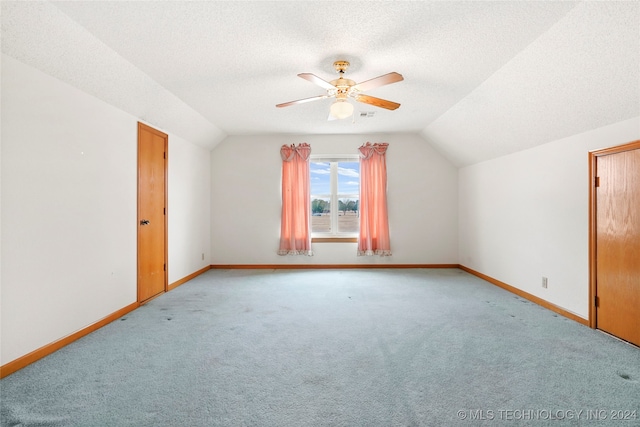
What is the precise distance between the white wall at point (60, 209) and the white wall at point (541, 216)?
15.9 feet

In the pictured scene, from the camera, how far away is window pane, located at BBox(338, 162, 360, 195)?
6.03 m

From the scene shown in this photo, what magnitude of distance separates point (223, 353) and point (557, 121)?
12.8 feet

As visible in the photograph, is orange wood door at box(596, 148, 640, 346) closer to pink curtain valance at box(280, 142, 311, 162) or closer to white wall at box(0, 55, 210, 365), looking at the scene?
pink curtain valance at box(280, 142, 311, 162)

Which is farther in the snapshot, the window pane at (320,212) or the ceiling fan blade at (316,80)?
the window pane at (320,212)

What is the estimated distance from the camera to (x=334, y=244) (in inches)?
231

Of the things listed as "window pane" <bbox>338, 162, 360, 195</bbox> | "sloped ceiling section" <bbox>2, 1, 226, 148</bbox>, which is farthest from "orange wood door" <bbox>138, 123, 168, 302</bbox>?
"window pane" <bbox>338, 162, 360, 195</bbox>

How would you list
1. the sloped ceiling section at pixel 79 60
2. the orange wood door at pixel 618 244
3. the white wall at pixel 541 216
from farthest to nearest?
the white wall at pixel 541 216 < the orange wood door at pixel 618 244 < the sloped ceiling section at pixel 79 60

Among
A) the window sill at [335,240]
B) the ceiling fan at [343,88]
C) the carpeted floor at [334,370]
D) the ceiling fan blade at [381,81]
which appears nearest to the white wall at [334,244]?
the window sill at [335,240]

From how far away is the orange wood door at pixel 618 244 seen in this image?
260 cm

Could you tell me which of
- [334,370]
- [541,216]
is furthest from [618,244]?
[334,370]

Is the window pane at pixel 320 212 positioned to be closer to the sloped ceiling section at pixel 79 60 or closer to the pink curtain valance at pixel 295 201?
the pink curtain valance at pixel 295 201

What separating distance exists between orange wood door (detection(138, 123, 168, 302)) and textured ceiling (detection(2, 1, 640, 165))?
0.34 metres

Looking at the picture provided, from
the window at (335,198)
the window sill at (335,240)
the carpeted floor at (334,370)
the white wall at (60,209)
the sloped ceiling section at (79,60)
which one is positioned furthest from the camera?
the window at (335,198)

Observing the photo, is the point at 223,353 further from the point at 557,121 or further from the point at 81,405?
the point at 557,121
